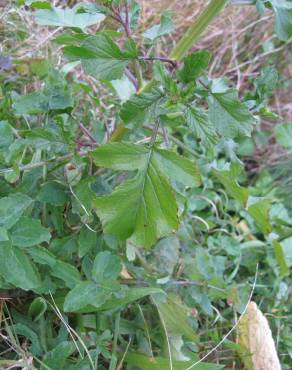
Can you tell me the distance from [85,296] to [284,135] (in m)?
1.01

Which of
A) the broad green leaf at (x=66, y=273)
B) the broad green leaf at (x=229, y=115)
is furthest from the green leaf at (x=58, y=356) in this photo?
the broad green leaf at (x=229, y=115)

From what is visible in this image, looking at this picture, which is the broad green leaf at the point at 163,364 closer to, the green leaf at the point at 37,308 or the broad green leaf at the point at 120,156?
the green leaf at the point at 37,308

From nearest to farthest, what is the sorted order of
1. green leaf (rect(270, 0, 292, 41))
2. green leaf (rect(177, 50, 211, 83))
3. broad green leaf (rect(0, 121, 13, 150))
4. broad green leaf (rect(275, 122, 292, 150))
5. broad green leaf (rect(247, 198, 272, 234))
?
1. green leaf (rect(177, 50, 211, 83))
2. green leaf (rect(270, 0, 292, 41))
3. broad green leaf (rect(0, 121, 13, 150))
4. broad green leaf (rect(247, 198, 272, 234))
5. broad green leaf (rect(275, 122, 292, 150))

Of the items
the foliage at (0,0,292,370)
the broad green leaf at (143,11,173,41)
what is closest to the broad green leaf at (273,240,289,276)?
the foliage at (0,0,292,370)

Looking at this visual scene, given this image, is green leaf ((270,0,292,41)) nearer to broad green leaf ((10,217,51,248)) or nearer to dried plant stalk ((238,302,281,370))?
broad green leaf ((10,217,51,248))

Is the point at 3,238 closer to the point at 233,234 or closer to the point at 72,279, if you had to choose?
the point at 72,279

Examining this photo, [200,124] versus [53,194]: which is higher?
[200,124]

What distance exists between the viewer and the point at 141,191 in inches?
34.2

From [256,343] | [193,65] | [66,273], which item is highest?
[193,65]

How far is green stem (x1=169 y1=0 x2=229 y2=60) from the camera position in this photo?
2.88 feet

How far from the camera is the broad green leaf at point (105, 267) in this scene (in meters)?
1.02

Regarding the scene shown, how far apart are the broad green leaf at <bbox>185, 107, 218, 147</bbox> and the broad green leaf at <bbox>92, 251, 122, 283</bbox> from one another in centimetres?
32

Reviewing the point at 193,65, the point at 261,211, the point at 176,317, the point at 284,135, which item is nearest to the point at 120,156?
the point at 193,65

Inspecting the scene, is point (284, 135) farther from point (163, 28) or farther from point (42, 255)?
point (42, 255)
